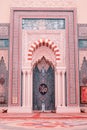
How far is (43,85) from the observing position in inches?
534

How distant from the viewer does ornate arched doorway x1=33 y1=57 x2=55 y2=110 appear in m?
13.4

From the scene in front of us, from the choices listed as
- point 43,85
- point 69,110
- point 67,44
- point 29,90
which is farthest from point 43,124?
point 43,85

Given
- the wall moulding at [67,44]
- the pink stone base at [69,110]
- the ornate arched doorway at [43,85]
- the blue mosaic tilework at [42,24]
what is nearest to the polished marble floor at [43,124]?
the pink stone base at [69,110]

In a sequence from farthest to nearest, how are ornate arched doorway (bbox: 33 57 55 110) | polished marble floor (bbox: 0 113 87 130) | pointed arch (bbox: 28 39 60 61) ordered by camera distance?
ornate arched doorway (bbox: 33 57 55 110), pointed arch (bbox: 28 39 60 61), polished marble floor (bbox: 0 113 87 130)

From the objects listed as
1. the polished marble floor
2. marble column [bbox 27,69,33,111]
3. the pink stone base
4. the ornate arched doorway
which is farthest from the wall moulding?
the polished marble floor

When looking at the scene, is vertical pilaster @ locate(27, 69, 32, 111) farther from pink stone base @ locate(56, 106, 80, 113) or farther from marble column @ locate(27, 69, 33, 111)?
pink stone base @ locate(56, 106, 80, 113)

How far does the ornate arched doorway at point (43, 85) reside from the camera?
44.0 ft

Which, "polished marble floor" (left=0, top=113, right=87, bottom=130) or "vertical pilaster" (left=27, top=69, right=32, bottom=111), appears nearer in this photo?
"polished marble floor" (left=0, top=113, right=87, bottom=130)

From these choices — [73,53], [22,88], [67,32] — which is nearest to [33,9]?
[67,32]

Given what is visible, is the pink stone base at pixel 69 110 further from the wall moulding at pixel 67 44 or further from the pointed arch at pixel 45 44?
the pointed arch at pixel 45 44

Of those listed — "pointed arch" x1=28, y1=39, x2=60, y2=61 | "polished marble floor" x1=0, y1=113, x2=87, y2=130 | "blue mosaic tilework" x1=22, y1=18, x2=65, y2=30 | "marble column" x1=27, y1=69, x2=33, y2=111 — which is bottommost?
"polished marble floor" x1=0, y1=113, x2=87, y2=130

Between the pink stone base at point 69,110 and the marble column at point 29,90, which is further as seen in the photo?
the marble column at point 29,90

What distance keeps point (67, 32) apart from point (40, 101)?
3364 mm

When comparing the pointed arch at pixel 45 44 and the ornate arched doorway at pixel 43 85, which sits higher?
the pointed arch at pixel 45 44
